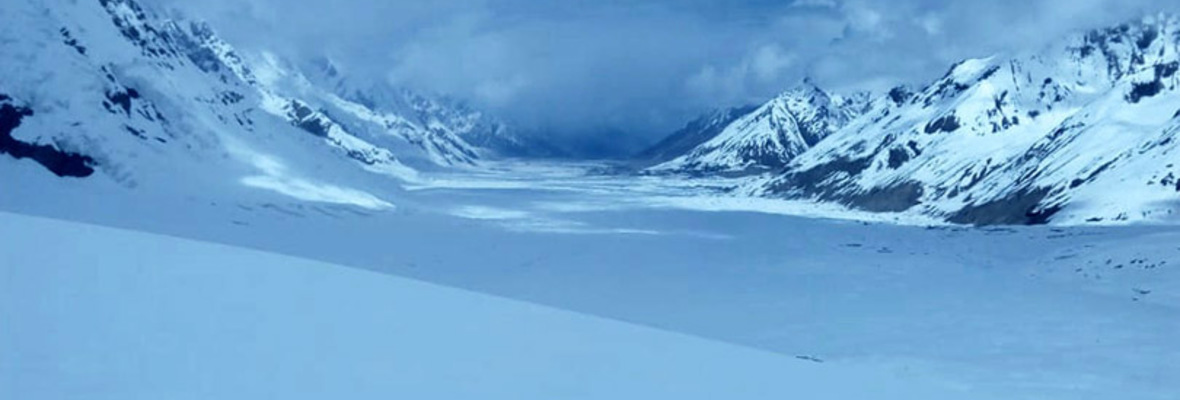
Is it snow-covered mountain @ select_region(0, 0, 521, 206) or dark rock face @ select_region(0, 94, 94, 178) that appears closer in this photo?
dark rock face @ select_region(0, 94, 94, 178)

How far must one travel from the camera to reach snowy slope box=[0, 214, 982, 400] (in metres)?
5.38

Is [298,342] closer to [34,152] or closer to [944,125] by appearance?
[34,152]

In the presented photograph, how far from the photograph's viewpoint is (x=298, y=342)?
6344 mm

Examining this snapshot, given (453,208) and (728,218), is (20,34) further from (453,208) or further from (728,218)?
(728,218)

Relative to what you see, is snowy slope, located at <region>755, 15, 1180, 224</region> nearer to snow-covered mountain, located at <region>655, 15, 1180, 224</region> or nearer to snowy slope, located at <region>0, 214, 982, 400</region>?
snow-covered mountain, located at <region>655, 15, 1180, 224</region>

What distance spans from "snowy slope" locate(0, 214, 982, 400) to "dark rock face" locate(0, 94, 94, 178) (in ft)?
216

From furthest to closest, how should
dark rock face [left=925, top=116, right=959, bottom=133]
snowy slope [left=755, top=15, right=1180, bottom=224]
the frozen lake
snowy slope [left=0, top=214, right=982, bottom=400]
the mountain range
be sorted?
dark rock face [left=925, top=116, right=959, bottom=133], snowy slope [left=755, top=15, right=1180, bottom=224], the mountain range, the frozen lake, snowy slope [left=0, top=214, right=982, bottom=400]

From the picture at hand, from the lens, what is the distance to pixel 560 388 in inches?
239

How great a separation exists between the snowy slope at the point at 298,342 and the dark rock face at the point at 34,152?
65780 mm

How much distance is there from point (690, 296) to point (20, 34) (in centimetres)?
6287

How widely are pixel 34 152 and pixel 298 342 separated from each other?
70.2 meters

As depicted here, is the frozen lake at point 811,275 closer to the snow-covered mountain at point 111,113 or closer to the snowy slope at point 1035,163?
the snow-covered mountain at point 111,113

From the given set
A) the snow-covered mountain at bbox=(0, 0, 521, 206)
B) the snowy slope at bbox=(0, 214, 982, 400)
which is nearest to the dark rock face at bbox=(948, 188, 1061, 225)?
the snow-covered mountain at bbox=(0, 0, 521, 206)

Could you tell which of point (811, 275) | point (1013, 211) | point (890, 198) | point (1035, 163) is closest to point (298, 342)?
point (811, 275)
